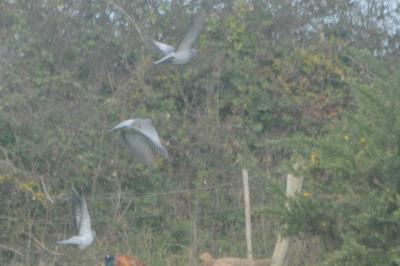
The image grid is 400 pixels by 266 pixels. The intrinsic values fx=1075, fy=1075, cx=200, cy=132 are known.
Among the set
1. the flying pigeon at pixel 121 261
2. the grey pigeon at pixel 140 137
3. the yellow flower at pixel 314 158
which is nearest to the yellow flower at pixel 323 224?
the yellow flower at pixel 314 158

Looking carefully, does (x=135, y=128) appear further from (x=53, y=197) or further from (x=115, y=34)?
(x=115, y=34)

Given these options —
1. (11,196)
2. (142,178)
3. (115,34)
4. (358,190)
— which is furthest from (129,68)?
(358,190)

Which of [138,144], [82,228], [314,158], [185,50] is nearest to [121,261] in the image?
[82,228]

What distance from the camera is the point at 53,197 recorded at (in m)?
12.5

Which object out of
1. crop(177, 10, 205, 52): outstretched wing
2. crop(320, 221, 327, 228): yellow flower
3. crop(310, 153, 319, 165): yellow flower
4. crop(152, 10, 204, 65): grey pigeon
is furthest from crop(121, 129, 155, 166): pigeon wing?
crop(320, 221, 327, 228): yellow flower

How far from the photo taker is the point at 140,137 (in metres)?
10.9

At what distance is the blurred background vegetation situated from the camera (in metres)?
12.4

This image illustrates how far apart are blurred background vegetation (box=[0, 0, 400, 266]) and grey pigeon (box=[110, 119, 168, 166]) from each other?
1.14 m

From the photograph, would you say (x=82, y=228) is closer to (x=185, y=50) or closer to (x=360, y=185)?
(x=185, y=50)

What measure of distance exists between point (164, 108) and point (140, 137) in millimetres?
2684

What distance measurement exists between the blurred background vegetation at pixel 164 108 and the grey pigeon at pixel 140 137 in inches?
44.9

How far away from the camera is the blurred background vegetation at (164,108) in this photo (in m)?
12.4

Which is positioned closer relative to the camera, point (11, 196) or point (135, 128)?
point (135, 128)

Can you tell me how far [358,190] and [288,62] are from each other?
20.0ft
